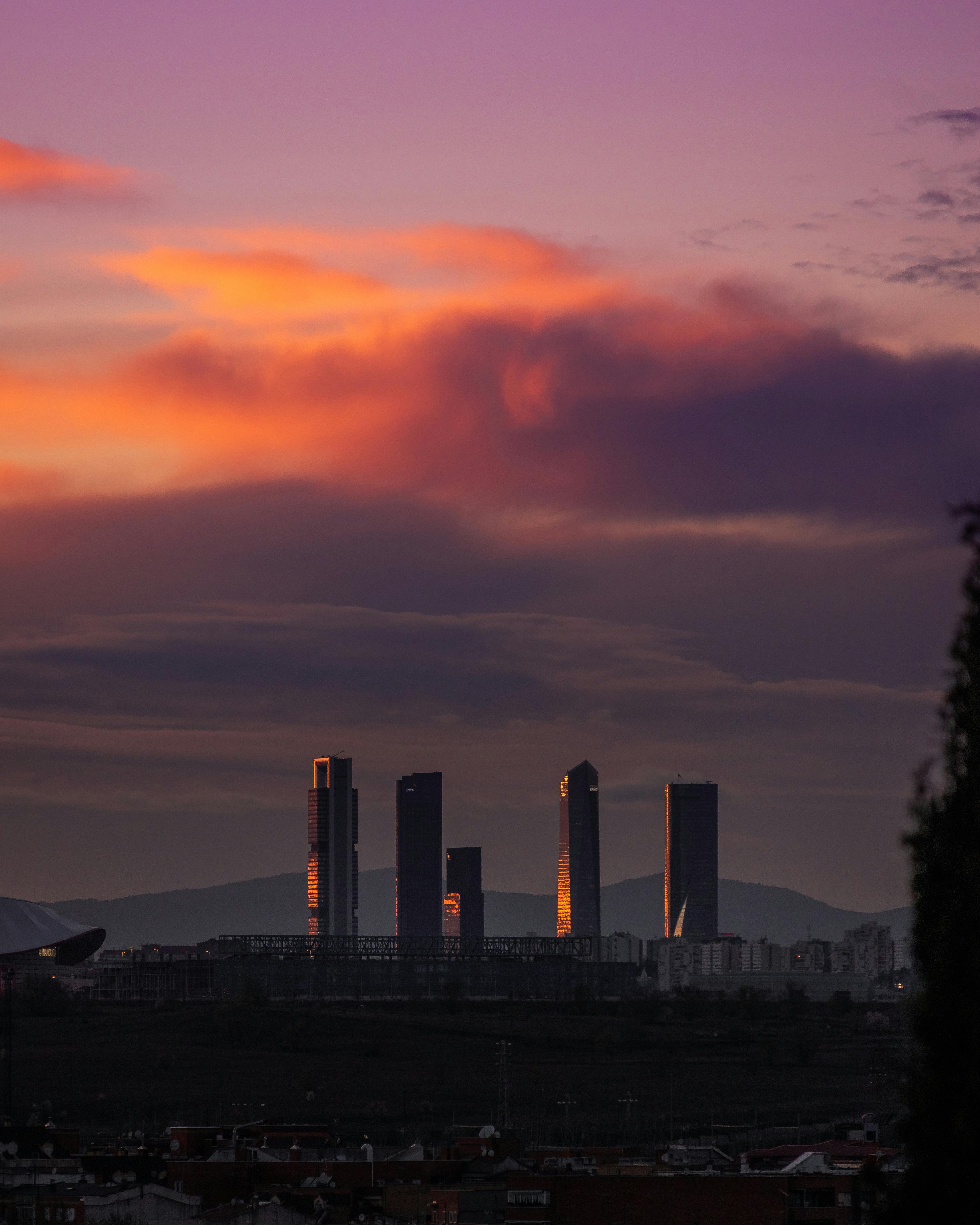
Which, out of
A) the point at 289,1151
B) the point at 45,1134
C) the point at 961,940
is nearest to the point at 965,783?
the point at 961,940

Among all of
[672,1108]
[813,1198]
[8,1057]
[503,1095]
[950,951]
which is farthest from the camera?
[672,1108]

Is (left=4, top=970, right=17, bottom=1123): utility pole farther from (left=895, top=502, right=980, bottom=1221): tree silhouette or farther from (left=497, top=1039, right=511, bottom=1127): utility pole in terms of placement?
(left=895, top=502, right=980, bottom=1221): tree silhouette

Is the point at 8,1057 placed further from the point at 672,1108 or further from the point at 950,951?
the point at 950,951

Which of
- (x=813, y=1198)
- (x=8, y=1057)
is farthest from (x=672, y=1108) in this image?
(x=813, y=1198)

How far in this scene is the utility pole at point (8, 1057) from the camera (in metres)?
89.4

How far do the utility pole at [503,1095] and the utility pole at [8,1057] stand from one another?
22.1 metres

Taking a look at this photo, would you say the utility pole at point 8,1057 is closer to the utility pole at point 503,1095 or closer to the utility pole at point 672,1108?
the utility pole at point 503,1095

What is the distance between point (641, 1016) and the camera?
18000cm

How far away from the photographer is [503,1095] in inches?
3947

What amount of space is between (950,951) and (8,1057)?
88.7 meters

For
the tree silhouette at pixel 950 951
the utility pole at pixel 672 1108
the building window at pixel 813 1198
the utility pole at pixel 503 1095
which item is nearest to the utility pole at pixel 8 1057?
the utility pole at pixel 503 1095

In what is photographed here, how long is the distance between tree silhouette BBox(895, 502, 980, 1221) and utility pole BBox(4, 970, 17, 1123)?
68.8 m

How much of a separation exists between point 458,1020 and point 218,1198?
113237 millimetres

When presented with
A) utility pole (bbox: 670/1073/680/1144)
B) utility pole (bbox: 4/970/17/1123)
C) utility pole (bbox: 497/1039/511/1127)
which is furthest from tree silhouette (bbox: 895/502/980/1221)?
utility pole (bbox: 497/1039/511/1127)
